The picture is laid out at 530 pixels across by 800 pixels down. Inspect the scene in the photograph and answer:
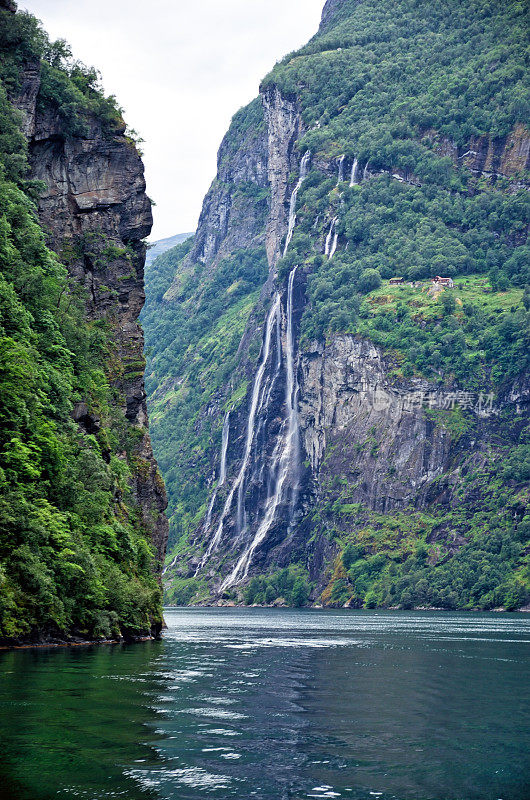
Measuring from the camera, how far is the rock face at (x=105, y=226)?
255 feet

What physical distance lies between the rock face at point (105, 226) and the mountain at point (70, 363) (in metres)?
0.11

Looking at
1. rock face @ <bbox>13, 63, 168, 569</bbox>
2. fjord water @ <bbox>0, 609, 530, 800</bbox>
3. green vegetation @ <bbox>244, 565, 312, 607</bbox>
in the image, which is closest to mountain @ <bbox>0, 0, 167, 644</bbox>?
rock face @ <bbox>13, 63, 168, 569</bbox>

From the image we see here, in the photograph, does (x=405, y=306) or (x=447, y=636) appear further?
(x=405, y=306)

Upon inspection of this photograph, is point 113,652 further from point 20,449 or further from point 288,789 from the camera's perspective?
point 288,789

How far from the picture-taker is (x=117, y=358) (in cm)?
8019

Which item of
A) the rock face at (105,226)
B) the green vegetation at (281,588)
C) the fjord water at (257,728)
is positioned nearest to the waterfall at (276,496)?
the green vegetation at (281,588)

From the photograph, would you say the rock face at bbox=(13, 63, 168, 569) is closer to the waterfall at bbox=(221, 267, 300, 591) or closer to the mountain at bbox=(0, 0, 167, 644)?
the mountain at bbox=(0, 0, 167, 644)

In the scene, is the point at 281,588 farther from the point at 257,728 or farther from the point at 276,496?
the point at 257,728

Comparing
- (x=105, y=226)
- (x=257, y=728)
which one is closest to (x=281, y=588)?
(x=105, y=226)

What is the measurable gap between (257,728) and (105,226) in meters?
60.8

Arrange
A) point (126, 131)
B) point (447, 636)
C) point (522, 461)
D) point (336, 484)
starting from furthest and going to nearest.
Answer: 1. point (336, 484)
2. point (522, 461)
3. point (126, 131)
4. point (447, 636)

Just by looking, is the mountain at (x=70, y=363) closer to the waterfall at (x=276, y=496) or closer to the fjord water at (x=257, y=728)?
the fjord water at (x=257, y=728)

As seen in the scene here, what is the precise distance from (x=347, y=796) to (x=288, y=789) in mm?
1260

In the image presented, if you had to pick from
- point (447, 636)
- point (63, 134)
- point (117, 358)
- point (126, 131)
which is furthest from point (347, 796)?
point (126, 131)
